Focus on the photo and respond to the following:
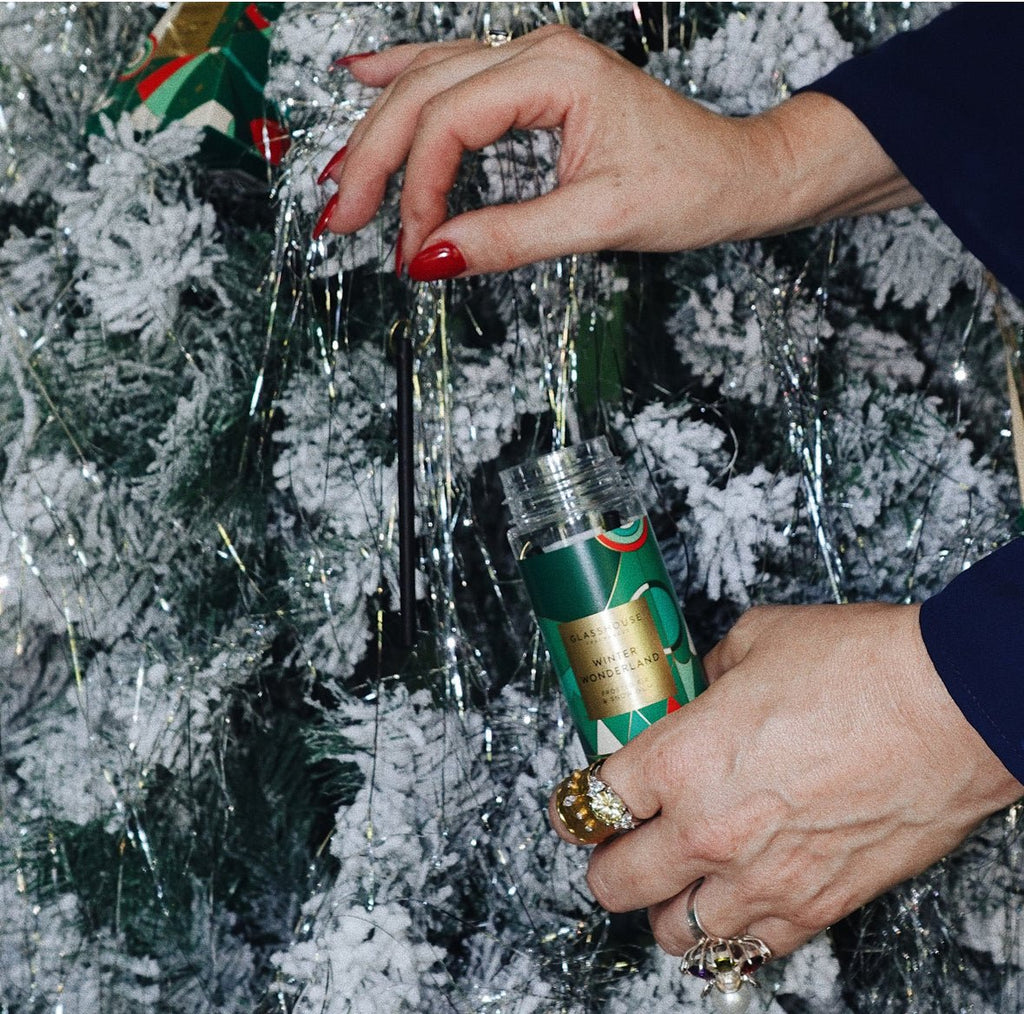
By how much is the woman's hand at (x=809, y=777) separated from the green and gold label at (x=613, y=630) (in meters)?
0.02

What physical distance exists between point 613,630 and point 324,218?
0.36 m

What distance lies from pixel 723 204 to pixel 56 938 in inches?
27.9

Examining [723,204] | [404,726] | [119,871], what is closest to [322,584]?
[404,726]

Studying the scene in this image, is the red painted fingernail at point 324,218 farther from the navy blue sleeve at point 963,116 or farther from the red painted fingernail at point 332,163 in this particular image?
the navy blue sleeve at point 963,116

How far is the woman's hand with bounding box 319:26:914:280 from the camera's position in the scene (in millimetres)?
695

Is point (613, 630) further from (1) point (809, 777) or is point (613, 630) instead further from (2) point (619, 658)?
(1) point (809, 777)

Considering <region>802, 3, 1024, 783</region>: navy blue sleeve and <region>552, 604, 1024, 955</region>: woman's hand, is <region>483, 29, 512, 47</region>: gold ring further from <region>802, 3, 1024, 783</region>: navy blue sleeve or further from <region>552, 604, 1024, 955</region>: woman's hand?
<region>552, 604, 1024, 955</region>: woman's hand

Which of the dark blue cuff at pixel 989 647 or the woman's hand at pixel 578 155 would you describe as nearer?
the dark blue cuff at pixel 989 647

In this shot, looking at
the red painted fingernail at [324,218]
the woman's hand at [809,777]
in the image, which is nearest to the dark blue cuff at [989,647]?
the woman's hand at [809,777]

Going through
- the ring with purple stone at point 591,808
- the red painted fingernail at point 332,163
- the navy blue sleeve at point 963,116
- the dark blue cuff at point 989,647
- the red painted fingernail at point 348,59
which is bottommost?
the ring with purple stone at point 591,808

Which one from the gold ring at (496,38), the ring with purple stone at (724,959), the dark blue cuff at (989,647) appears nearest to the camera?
the dark blue cuff at (989,647)

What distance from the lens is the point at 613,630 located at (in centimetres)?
63

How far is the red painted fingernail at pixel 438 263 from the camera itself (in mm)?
690

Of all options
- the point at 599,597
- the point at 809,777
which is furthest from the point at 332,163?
the point at 809,777
